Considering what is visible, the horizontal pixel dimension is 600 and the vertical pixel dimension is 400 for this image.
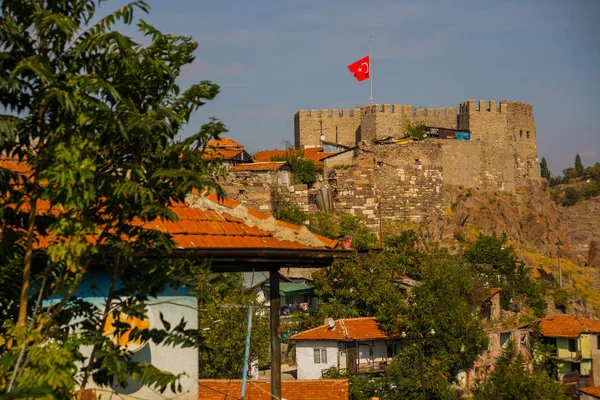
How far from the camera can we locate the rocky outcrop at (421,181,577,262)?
54.6m

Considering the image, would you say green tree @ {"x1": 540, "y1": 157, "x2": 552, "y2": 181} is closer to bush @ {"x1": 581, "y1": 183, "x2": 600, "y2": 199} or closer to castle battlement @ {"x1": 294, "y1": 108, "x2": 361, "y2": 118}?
bush @ {"x1": 581, "y1": 183, "x2": 600, "y2": 199}

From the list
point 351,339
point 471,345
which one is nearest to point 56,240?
point 351,339

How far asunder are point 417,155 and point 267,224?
46.9 metres

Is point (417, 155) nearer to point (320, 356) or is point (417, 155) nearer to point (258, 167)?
point (258, 167)

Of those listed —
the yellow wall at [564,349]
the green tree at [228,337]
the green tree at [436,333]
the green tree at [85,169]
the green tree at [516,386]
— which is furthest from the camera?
the yellow wall at [564,349]

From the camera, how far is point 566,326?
46688 millimetres

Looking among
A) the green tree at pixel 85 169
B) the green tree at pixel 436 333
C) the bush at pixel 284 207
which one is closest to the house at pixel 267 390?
the green tree at pixel 85 169

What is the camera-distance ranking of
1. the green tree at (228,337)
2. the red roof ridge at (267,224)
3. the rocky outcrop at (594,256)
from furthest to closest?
the rocky outcrop at (594,256), the green tree at (228,337), the red roof ridge at (267,224)

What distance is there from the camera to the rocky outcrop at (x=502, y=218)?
54.6 metres

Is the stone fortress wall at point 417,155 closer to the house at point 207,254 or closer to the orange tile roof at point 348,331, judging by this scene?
the orange tile roof at point 348,331

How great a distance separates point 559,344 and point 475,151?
18106 millimetres

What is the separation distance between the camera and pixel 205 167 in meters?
6.78

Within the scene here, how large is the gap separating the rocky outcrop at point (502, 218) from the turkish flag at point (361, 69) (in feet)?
40.8

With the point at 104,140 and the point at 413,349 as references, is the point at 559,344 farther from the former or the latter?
the point at 104,140
